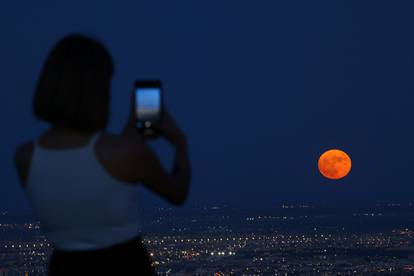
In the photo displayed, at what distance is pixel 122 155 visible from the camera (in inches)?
83.0

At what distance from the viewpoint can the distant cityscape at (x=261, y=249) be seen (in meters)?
69.9

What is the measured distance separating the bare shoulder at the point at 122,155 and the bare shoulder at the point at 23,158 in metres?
0.29

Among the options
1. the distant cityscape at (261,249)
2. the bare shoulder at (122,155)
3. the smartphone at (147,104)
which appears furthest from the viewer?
the distant cityscape at (261,249)

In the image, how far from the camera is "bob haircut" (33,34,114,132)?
2127 mm

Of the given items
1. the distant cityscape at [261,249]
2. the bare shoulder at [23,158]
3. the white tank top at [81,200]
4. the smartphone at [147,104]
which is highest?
the smartphone at [147,104]

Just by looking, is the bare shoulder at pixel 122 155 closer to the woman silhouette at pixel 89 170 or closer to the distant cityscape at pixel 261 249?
the woman silhouette at pixel 89 170

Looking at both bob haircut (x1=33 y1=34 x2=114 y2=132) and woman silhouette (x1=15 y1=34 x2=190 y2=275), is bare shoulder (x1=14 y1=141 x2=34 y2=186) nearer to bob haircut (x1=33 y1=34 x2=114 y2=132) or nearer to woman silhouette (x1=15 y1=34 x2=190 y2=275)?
woman silhouette (x1=15 y1=34 x2=190 y2=275)

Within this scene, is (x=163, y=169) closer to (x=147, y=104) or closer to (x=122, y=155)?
(x=122, y=155)

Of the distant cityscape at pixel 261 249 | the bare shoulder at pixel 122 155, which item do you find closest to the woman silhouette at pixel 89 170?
the bare shoulder at pixel 122 155

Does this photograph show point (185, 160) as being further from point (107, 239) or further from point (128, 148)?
point (107, 239)

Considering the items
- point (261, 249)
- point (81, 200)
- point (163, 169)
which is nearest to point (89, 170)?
point (81, 200)

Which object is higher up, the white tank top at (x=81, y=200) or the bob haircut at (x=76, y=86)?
the bob haircut at (x=76, y=86)

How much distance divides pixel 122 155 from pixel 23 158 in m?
0.40

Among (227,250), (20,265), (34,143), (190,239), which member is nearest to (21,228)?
(190,239)
